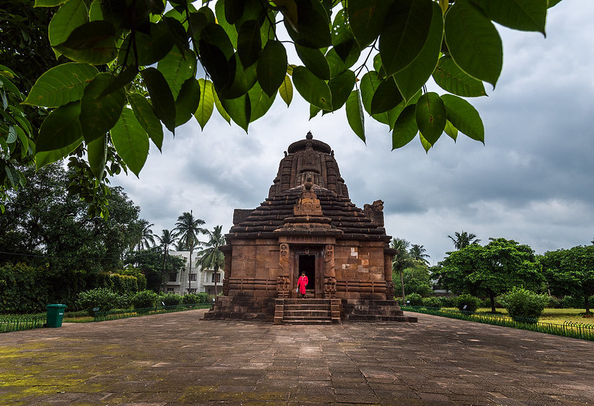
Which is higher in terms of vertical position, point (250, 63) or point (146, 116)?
point (250, 63)

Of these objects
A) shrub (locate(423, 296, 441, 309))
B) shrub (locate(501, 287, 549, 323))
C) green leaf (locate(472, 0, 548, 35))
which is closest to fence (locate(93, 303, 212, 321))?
green leaf (locate(472, 0, 548, 35))

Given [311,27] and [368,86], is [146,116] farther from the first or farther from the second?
[368,86]

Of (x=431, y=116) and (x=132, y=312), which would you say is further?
(x=132, y=312)

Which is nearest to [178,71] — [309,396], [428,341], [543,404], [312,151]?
[309,396]

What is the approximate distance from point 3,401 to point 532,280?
32.1 m

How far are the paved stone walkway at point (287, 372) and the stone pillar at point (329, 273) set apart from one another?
497 cm

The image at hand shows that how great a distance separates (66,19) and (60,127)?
0.94 feet

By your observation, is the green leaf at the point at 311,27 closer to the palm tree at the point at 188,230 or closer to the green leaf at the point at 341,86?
the green leaf at the point at 341,86

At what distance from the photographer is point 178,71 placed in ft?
3.05

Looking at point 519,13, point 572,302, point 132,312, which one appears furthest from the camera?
point 572,302

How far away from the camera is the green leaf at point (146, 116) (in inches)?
33.6

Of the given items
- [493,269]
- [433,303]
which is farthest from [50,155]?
[493,269]

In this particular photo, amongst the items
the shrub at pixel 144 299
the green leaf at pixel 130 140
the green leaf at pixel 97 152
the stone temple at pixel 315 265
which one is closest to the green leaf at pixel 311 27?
the green leaf at pixel 130 140

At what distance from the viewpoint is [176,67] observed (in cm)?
93
